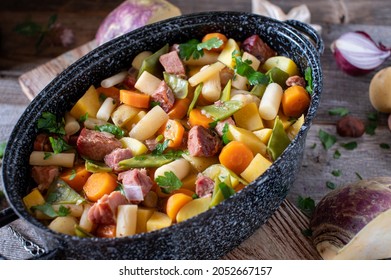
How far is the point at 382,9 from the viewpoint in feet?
11.7

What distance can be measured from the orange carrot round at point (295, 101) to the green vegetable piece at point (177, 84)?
15.5 inches

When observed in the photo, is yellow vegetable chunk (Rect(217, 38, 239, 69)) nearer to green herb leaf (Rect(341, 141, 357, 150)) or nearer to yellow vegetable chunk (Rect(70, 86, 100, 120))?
yellow vegetable chunk (Rect(70, 86, 100, 120))

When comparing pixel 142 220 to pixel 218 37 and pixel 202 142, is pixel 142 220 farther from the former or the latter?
pixel 218 37

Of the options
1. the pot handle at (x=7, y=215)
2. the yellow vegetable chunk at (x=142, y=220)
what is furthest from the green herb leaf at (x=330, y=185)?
the pot handle at (x=7, y=215)

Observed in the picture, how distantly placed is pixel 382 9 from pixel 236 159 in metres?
1.89

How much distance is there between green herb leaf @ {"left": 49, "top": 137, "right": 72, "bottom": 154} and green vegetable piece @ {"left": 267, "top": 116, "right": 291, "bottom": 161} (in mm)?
772

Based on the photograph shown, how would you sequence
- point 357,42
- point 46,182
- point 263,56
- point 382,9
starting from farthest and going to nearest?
1. point 382,9
2. point 357,42
3. point 263,56
4. point 46,182

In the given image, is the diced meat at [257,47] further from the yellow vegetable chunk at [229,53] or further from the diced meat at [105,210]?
the diced meat at [105,210]

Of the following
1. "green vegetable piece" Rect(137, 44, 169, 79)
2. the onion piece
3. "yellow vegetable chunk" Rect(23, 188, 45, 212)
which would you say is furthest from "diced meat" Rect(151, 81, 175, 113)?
the onion piece

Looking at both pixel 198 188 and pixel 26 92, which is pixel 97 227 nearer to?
pixel 198 188

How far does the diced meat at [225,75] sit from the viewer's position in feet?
8.21

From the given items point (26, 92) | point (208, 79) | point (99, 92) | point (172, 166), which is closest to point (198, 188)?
point (172, 166)

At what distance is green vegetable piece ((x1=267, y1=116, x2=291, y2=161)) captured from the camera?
2.19 m

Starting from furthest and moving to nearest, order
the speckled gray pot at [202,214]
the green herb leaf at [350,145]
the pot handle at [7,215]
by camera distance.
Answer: the green herb leaf at [350,145] → the pot handle at [7,215] → the speckled gray pot at [202,214]
